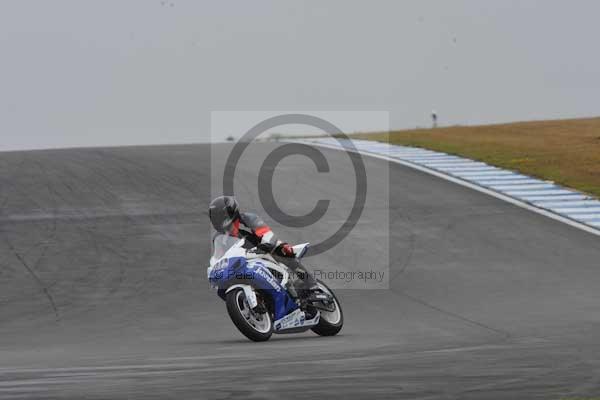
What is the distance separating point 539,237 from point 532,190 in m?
4.84

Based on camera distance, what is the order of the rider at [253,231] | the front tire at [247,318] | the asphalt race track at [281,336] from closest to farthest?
the asphalt race track at [281,336]
the front tire at [247,318]
the rider at [253,231]

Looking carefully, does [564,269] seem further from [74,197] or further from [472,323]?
[74,197]

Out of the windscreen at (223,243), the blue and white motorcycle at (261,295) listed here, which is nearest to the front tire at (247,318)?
the blue and white motorcycle at (261,295)

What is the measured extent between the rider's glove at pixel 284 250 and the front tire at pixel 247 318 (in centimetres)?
63

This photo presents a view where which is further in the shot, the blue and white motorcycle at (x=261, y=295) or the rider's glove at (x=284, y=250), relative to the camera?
the rider's glove at (x=284, y=250)

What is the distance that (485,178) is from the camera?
85.1ft

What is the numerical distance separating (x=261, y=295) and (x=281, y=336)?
Result: 107cm

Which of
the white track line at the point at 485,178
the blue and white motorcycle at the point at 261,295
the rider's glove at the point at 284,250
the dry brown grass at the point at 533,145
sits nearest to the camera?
the blue and white motorcycle at the point at 261,295

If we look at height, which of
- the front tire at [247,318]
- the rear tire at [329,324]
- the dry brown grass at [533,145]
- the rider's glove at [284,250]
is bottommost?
the rear tire at [329,324]

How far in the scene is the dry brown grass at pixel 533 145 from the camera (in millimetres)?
26641

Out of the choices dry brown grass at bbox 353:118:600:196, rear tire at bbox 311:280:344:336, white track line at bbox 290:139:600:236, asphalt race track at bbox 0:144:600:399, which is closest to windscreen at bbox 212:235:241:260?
asphalt race track at bbox 0:144:600:399

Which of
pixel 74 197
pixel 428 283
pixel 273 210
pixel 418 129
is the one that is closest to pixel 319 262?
pixel 428 283

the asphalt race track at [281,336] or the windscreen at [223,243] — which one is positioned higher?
the windscreen at [223,243]

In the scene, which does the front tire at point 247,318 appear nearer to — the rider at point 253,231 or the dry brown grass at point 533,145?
the rider at point 253,231
